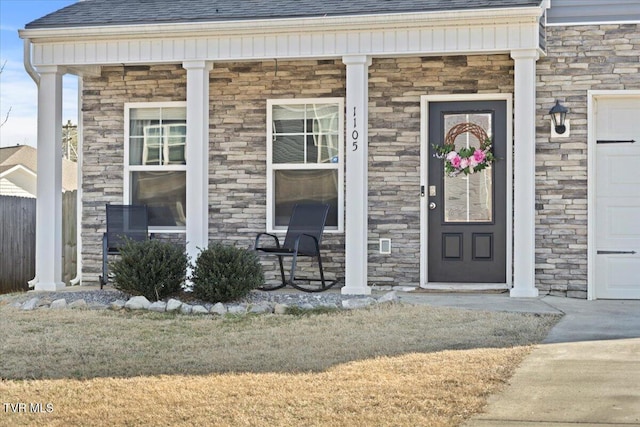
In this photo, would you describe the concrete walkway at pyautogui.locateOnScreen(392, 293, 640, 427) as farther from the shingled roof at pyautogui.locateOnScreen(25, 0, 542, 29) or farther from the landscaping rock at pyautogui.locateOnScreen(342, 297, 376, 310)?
the shingled roof at pyautogui.locateOnScreen(25, 0, 542, 29)

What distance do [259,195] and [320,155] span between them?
33.5 inches

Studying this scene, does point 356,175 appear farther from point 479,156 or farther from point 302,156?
point 479,156

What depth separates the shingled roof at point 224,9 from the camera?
32.8 feet

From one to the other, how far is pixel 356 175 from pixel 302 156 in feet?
4.03

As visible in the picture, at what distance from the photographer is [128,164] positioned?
11.5 meters

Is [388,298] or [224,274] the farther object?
[388,298]

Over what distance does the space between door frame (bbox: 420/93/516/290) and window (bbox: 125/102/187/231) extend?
111 inches

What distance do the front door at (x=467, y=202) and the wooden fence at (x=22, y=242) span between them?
488 cm

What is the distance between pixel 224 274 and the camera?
9.17 metres

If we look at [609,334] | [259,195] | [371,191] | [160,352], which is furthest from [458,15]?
[160,352]

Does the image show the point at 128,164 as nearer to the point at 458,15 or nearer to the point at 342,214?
the point at 342,214

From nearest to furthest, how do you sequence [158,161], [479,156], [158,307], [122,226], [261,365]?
[261,365] < [158,307] < [479,156] < [122,226] < [158,161]

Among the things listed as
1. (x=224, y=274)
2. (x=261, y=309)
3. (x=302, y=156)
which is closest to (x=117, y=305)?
(x=224, y=274)

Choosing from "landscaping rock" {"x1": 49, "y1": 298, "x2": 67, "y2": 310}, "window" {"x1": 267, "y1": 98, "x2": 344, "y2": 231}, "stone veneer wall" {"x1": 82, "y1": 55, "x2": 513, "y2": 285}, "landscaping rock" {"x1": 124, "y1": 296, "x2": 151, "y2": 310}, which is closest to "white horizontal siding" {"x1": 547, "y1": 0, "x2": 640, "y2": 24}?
"stone veneer wall" {"x1": 82, "y1": 55, "x2": 513, "y2": 285}
